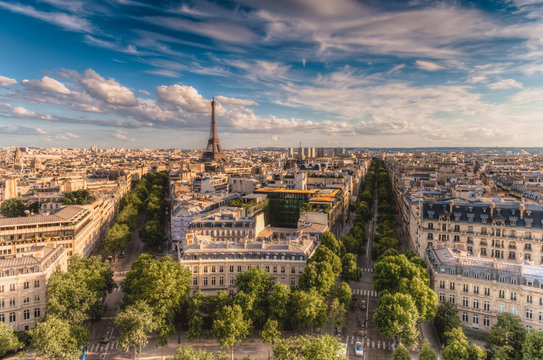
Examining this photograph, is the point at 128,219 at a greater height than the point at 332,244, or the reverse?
the point at 332,244

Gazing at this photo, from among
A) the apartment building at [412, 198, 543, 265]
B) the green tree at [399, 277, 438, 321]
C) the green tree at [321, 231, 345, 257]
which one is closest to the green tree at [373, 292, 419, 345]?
the green tree at [399, 277, 438, 321]

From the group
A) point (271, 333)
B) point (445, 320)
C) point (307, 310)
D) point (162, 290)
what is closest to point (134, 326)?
point (162, 290)

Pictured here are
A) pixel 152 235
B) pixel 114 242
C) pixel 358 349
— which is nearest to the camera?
pixel 358 349

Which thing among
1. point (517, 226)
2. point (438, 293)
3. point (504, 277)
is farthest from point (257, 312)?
point (517, 226)

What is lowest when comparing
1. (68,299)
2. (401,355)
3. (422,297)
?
(401,355)

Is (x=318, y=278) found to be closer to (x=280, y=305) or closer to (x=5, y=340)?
(x=280, y=305)

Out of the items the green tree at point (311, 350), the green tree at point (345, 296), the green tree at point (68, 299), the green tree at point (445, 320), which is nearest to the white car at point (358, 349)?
the green tree at point (345, 296)

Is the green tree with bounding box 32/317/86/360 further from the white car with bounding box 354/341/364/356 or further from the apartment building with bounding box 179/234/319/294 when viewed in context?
the white car with bounding box 354/341/364/356
